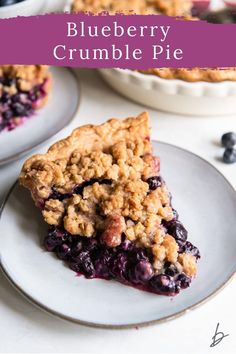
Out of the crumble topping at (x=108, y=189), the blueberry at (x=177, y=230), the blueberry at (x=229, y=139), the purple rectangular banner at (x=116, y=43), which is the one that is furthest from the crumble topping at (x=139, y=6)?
the blueberry at (x=177, y=230)

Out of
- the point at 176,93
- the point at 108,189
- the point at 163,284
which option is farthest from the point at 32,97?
the point at 163,284

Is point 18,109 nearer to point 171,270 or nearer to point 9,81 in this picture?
point 9,81

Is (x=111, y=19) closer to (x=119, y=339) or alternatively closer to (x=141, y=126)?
(x=141, y=126)

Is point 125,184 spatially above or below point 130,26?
below

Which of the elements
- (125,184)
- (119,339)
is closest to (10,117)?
(125,184)

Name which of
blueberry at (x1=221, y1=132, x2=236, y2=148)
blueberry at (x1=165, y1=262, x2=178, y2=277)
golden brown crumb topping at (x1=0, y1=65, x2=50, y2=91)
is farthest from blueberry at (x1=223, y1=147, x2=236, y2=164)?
golden brown crumb topping at (x1=0, y1=65, x2=50, y2=91)

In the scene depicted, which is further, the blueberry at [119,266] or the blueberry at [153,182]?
A: the blueberry at [153,182]

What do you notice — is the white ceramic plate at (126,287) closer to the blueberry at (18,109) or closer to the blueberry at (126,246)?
the blueberry at (126,246)
